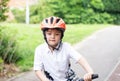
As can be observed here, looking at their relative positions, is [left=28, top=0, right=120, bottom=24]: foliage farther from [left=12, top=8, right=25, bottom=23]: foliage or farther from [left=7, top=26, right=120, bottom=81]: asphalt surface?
[left=7, top=26, right=120, bottom=81]: asphalt surface

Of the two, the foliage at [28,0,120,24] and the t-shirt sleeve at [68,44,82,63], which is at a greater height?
the t-shirt sleeve at [68,44,82,63]

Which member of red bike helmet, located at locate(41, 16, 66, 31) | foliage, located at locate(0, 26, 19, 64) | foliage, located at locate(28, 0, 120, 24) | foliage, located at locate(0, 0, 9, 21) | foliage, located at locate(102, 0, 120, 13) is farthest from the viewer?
foliage, located at locate(102, 0, 120, 13)

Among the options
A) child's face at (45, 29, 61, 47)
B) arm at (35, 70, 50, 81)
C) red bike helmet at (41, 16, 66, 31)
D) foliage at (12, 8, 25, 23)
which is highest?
red bike helmet at (41, 16, 66, 31)

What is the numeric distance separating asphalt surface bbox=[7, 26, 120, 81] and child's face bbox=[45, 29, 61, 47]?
5.86 m

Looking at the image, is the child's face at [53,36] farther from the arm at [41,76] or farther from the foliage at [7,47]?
the foliage at [7,47]

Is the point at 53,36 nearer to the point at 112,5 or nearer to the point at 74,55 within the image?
the point at 74,55

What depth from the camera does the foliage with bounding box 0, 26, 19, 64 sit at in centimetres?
1132

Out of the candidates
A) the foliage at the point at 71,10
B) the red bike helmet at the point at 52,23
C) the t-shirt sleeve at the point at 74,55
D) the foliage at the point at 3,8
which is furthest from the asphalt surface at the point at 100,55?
the foliage at the point at 71,10

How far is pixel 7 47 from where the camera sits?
37.6 ft

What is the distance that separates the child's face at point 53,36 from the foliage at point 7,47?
6751 millimetres

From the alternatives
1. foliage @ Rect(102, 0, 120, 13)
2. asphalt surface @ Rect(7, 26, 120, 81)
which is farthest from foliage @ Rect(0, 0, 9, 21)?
foliage @ Rect(102, 0, 120, 13)

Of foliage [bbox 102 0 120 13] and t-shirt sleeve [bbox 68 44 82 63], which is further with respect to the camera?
foliage [bbox 102 0 120 13]

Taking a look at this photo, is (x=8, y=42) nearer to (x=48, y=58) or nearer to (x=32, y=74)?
(x=32, y=74)

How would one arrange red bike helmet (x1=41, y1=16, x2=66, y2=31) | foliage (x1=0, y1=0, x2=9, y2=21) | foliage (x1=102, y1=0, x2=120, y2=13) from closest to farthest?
red bike helmet (x1=41, y1=16, x2=66, y2=31) < foliage (x1=0, y1=0, x2=9, y2=21) < foliage (x1=102, y1=0, x2=120, y2=13)
